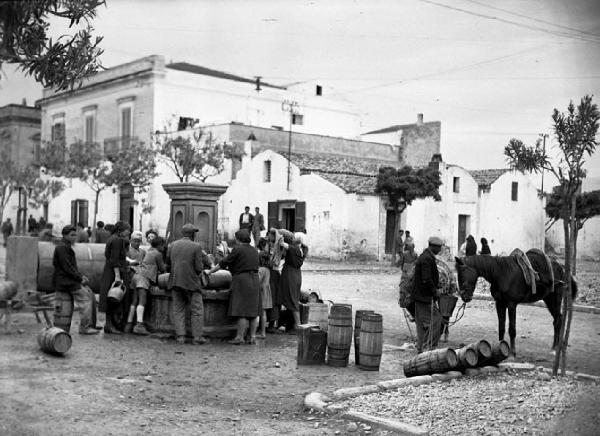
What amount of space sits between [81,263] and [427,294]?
24.9ft

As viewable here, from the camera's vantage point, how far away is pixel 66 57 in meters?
5.92

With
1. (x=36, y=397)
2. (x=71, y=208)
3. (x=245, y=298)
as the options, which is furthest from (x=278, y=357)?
(x=71, y=208)

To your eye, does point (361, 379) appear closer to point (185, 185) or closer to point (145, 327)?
point (145, 327)

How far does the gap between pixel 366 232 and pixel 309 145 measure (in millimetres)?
8182

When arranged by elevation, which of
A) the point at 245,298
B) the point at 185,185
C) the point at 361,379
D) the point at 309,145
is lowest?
the point at 361,379

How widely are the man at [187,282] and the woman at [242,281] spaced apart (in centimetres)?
37

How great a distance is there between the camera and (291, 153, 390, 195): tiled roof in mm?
33750

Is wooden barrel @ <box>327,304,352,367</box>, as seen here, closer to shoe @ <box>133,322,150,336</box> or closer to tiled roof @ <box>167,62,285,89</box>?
shoe @ <box>133,322,150,336</box>

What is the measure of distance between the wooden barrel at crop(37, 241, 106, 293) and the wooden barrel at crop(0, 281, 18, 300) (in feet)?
8.52

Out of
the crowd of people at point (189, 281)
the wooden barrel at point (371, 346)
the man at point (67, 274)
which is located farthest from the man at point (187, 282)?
the wooden barrel at point (371, 346)

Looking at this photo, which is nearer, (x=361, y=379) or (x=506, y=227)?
(x=361, y=379)

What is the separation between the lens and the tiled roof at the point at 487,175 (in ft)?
131

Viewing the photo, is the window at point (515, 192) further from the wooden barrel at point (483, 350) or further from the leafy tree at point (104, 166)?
the wooden barrel at point (483, 350)

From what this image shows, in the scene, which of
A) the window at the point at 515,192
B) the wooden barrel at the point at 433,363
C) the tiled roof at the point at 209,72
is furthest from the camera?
the tiled roof at the point at 209,72
